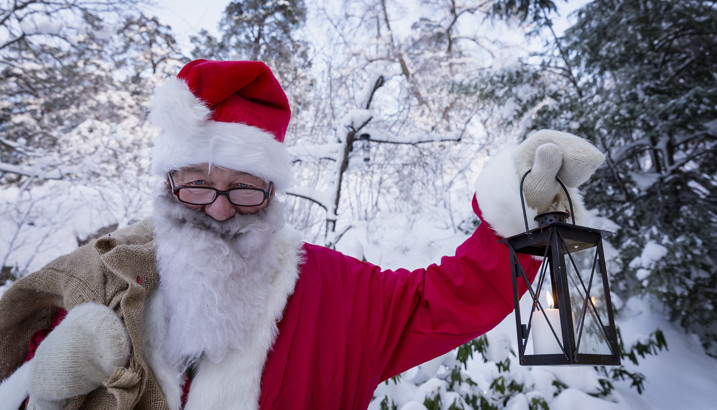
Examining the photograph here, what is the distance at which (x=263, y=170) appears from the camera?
4.57 feet

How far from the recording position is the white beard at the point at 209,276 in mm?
1127

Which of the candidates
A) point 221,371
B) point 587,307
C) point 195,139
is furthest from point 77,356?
point 587,307

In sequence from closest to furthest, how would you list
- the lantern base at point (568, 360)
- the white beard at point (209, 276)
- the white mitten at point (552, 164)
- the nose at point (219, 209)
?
the lantern base at point (568, 360) → the white mitten at point (552, 164) → the white beard at point (209, 276) → the nose at point (219, 209)

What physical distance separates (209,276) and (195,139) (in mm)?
447

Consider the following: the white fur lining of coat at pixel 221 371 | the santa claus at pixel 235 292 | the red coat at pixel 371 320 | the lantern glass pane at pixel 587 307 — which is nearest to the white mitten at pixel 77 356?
the santa claus at pixel 235 292

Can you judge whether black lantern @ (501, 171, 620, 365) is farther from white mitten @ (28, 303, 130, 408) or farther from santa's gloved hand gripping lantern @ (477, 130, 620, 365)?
white mitten @ (28, 303, 130, 408)

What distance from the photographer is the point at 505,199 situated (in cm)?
109

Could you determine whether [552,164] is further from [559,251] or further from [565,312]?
[565,312]

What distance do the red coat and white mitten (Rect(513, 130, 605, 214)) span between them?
21 centimetres

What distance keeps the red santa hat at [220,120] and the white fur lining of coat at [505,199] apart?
73 cm

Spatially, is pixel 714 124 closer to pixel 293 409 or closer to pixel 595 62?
pixel 595 62

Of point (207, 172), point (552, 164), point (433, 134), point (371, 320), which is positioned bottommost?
point (371, 320)

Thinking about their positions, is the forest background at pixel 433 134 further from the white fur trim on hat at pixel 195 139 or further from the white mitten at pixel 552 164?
the white mitten at pixel 552 164

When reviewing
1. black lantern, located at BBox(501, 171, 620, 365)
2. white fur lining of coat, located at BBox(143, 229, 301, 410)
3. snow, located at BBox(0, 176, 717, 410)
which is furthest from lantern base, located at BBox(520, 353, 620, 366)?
snow, located at BBox(0, 176, 717, 410)
